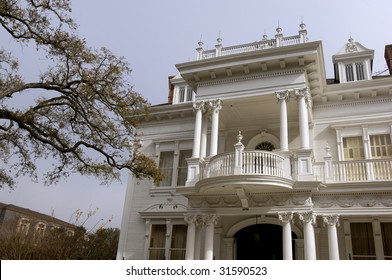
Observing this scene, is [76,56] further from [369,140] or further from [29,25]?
[369,140]

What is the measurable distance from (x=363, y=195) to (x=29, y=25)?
1223cm

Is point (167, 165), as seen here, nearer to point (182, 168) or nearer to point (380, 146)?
point (182, 168)

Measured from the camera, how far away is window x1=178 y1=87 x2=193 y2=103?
20250 millimetres

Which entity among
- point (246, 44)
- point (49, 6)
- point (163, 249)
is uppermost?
point (246, 44)

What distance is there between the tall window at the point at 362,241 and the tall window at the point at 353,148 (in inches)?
112

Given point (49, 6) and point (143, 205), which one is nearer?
point (49, 6)

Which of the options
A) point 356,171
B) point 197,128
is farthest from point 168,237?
point 356,171

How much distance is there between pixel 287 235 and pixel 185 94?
10.5 meters

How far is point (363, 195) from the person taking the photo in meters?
12.9

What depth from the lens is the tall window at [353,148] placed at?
50.3 feet

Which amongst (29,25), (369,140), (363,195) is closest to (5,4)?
(29,25)

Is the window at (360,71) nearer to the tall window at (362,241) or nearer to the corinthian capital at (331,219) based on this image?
the tall window at (362,241)

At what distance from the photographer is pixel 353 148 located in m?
15.5

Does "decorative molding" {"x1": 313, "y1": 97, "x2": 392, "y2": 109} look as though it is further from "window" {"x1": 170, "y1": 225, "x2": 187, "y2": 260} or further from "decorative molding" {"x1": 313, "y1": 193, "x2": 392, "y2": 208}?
"window" {"x1": 170, "y1": 225, "x2": 187, "y2": 260}
